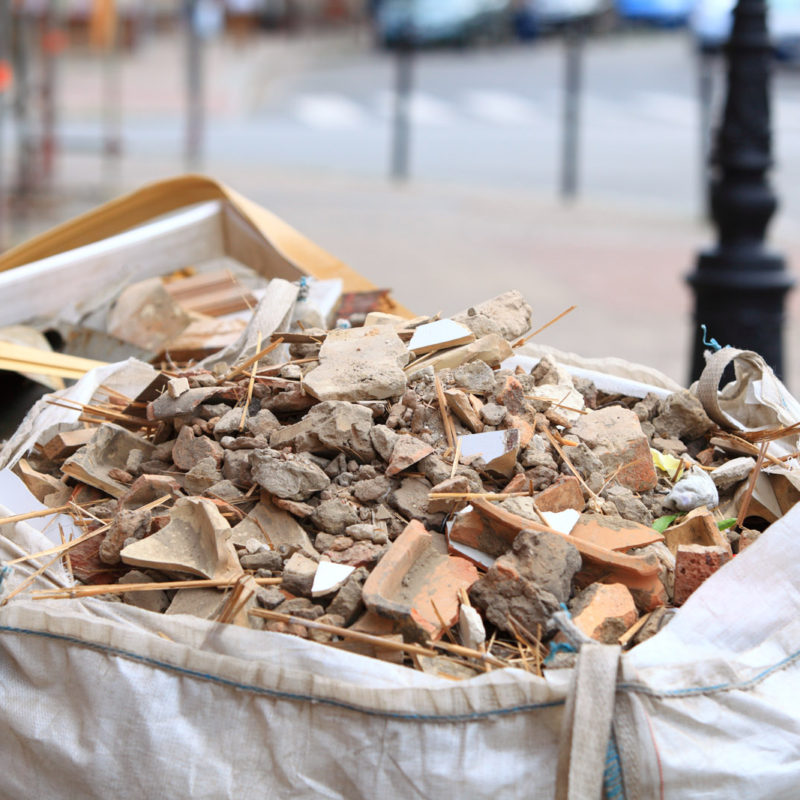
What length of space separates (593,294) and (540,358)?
4757 millimetres

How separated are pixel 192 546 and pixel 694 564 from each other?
750mm

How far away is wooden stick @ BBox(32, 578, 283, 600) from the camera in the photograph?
60.9 inches

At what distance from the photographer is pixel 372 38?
1043 inches

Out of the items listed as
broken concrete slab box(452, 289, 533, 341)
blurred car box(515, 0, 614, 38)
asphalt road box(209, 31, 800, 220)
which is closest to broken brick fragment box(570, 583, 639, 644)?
broken concrete slab box(452, 289, 533, 341)

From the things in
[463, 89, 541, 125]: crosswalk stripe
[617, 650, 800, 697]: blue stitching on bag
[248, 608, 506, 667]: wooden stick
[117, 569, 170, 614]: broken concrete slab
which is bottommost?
[463, 89, 541, 125]: crosswalk stripe

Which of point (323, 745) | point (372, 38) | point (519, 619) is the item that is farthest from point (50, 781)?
point (372, 38)

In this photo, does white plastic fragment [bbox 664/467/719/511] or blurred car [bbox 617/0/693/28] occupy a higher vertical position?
blurred car [bbox 617/0/693/28]

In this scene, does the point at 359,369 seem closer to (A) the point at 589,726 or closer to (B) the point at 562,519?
(B) the point at 562,519

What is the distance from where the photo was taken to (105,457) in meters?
1.93

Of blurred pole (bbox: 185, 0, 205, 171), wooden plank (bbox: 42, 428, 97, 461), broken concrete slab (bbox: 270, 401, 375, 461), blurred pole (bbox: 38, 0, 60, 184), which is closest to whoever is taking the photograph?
broken concrete slab (bbox: 270, 401, 375, 461)

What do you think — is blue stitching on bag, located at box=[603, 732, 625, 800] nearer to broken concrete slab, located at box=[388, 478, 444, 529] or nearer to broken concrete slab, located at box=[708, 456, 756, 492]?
broken concrete slab, located at box=[388, 478, 444, 529]

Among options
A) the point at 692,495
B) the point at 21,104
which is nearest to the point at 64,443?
the point at 692,495

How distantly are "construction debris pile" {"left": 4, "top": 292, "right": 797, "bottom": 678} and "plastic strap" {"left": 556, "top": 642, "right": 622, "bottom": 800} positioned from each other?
0.39 ft

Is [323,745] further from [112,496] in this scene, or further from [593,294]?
[593,294]
